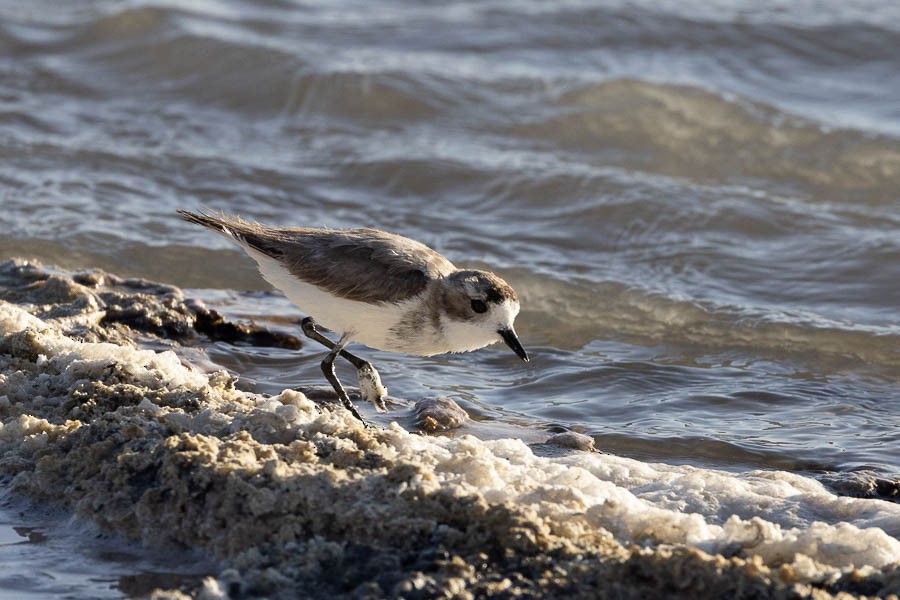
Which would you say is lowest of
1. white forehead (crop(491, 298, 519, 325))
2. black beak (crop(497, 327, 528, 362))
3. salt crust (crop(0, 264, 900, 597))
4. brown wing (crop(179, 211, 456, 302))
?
salt crust (crop(0, 264, 900, 597))

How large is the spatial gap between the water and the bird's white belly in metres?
0.47

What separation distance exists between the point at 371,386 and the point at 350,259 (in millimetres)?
637

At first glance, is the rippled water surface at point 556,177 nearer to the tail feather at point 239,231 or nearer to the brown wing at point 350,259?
the brown wing at point 350,259

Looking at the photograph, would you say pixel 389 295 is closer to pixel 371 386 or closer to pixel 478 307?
pixel 478 307

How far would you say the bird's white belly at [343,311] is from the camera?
17.9 ft

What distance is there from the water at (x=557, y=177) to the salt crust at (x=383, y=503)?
1.24 metres

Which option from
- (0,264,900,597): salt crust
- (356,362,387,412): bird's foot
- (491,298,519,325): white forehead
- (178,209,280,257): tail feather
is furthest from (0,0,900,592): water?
(0,264,900,597): salt crust

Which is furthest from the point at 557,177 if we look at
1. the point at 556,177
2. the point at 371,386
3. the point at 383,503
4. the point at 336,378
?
the point at 383,503

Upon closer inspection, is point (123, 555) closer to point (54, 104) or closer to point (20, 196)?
point (20, 196)

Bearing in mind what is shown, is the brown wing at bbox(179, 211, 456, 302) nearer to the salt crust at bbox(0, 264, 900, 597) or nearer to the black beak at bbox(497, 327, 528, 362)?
the black beak at bbox(497, 327, 528, 362)

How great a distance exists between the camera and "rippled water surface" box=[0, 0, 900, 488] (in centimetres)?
659

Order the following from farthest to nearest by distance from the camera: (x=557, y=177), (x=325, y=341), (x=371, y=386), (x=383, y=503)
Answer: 1. (x=557, y=177)
2. (x=325, y=341)
3. (x=371, y=386)
4. (x=383, y=503)

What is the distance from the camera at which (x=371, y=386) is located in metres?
5.73

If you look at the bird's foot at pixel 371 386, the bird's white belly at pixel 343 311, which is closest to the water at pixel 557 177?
the bird's foot at pixel 371 386
